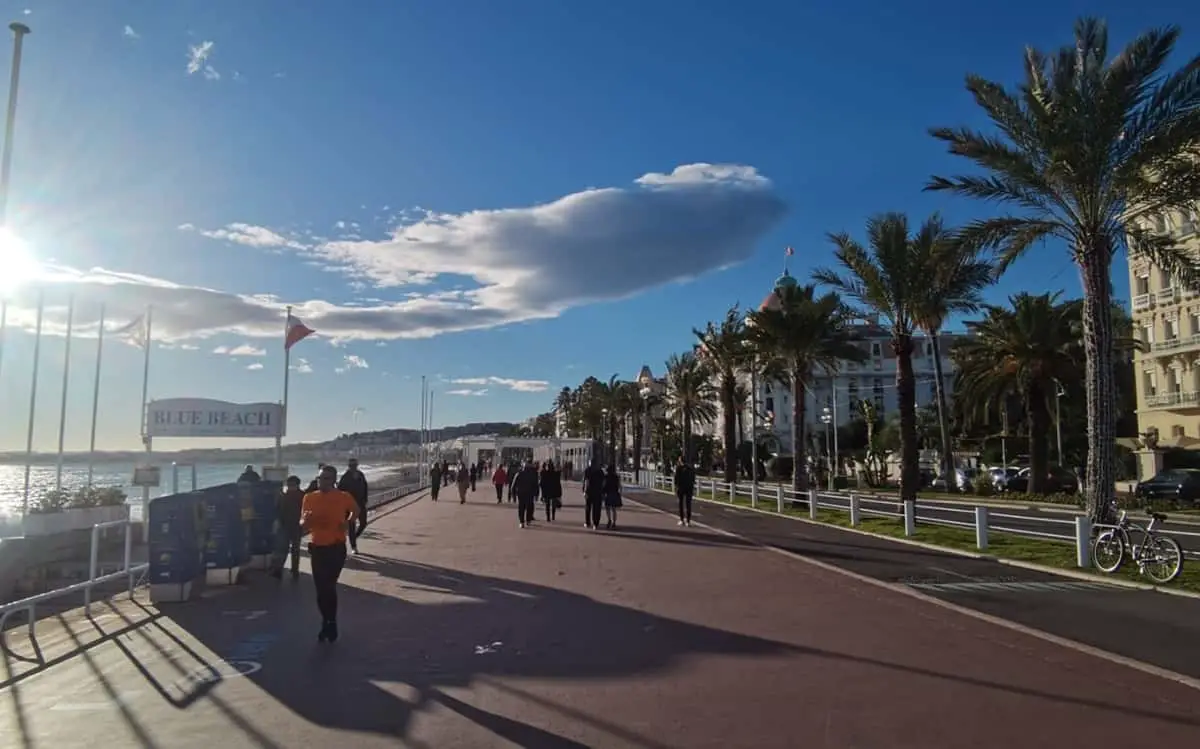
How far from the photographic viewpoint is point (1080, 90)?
1625 centimetres

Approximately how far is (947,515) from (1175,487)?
1206 cm

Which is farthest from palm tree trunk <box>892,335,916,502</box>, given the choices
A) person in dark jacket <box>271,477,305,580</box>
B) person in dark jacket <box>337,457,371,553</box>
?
person in dark jacket <box>271,477,305,580</box>

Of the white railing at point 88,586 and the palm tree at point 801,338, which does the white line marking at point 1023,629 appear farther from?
the palm tree at point 801,338

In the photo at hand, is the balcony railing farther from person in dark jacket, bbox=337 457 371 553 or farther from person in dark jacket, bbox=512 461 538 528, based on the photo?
person in dark jacket, bbox=337 457 371 553

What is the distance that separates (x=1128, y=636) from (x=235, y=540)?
10.7 m

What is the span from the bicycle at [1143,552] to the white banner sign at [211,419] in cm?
1490

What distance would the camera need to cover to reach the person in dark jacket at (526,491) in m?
22.6

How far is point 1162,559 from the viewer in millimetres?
12609

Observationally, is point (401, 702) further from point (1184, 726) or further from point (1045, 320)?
point (1045, 320)

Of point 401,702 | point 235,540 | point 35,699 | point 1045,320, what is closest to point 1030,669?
point 401,702

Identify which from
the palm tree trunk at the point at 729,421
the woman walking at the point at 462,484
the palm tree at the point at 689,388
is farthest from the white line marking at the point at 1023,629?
the palm tree at the point at 689,388

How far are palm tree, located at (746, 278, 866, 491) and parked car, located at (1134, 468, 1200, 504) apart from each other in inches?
453

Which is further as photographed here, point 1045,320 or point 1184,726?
point 1045,320

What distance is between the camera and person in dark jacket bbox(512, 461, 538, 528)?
22594 mm
